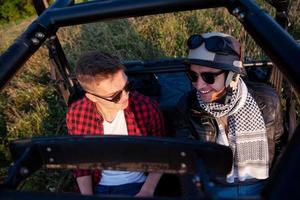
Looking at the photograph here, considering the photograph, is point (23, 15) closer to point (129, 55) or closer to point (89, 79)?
point (129, 55)

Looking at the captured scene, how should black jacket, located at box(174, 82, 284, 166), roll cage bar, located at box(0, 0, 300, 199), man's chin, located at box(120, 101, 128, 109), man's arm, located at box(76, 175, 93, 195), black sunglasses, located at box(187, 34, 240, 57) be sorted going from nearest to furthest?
roll cage bar, located at box(0, 0, 300, 199)
black sunglasses, located at box(187, 34, 240, 57)
black jacket, located at box(174, 82, 284, 166)
man's chin, located at box(120, 101, 128, 109)
man's arm, located at box(76, 175, 93, 195)

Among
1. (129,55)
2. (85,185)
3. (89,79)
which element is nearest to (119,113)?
(89,79)

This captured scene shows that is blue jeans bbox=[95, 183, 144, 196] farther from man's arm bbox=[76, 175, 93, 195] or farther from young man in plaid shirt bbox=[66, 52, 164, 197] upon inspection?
man's arm bbox=[76, 175, 93, 195]

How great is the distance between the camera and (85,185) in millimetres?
2527

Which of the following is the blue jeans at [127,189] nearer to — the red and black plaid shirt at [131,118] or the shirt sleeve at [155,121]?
the red and black plaid shirt at [131,118]

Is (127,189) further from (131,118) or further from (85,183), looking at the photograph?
(131,118)

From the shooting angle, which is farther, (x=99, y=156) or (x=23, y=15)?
(x=23, y=15)

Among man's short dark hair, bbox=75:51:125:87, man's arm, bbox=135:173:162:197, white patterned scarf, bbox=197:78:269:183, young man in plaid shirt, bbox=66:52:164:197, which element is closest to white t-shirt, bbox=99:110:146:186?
young man in plaid shirt, bbox=66:52:164:197

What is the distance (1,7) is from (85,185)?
16.6m

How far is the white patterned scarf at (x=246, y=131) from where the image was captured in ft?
7.27

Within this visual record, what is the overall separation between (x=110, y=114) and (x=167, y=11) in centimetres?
101

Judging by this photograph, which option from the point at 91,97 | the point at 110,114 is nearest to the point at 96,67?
the point at 91,97

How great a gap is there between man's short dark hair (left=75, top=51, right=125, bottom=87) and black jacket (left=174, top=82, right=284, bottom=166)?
15.0 inches

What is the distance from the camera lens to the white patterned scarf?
2.22 m
